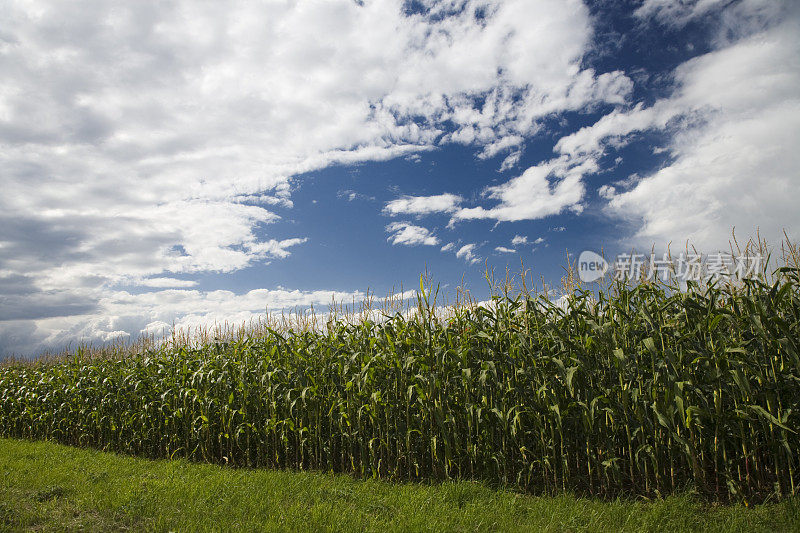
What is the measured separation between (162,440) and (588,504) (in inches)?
350

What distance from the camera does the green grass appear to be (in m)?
4.43

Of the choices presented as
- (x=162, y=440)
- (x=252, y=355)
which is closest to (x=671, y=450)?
(x=252, y=355)

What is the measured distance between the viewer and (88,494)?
19.6ft

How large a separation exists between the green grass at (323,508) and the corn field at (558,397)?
470mm

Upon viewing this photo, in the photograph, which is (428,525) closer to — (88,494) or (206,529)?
(206,529)

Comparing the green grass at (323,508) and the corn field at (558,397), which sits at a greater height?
the corn field at (558,397)

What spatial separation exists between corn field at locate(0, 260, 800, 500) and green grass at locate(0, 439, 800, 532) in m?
0.47

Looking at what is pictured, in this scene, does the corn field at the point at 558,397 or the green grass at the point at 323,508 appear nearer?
the green grass at the point at 323,508

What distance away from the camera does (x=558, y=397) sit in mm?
5555

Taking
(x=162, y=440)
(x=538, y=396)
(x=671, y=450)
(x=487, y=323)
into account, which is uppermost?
(x=487, y=323)

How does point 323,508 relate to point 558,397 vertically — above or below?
below

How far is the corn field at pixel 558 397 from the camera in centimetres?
492

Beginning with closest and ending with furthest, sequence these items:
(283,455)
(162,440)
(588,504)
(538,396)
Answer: (588,504) < (538,396) < (283,455) < (162,440)

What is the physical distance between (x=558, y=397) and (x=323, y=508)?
3.14 m
